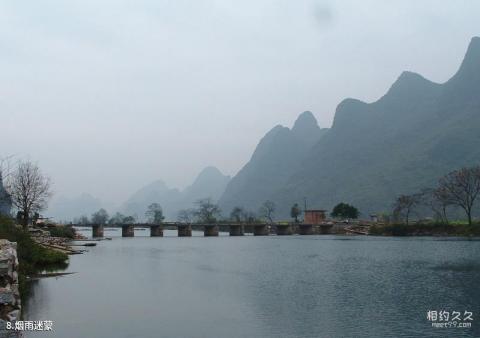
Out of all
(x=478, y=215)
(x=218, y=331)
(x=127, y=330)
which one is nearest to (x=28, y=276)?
(x=127, y=330)

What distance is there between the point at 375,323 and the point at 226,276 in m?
22.1

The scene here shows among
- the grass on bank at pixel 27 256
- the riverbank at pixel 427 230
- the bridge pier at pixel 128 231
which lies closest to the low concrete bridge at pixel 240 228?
the bridge pier at pixel 128 231

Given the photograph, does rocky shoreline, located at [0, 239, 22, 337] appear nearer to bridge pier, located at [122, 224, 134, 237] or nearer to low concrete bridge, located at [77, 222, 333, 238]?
low concrete bridge, located at [77, 222, 333, 238]

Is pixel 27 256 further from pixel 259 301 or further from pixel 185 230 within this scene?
pixel 185 230

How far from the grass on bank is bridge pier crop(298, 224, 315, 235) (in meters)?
135

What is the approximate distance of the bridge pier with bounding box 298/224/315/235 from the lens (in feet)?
602

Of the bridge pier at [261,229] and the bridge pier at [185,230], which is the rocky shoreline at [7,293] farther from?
the bridge pier at [261,229]

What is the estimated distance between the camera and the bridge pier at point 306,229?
183500 millimetres

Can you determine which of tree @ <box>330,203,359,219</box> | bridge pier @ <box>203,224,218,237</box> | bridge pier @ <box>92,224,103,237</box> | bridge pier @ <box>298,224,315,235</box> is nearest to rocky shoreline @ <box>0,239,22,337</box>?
bridge pier @ <box>92,224,103,237</box>

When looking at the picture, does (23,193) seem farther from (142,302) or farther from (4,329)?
(4,329)

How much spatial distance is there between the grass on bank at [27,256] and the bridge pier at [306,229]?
5333 inches

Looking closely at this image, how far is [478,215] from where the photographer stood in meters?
189

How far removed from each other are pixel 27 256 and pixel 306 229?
14953cm

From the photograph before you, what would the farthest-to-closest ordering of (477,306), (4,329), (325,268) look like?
(325,268), (477,306), (4,329)
